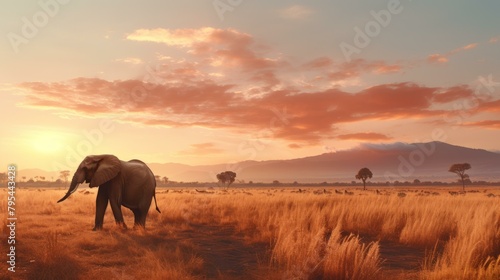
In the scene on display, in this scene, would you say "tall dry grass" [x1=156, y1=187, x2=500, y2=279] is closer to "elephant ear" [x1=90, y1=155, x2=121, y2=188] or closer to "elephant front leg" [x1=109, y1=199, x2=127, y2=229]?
"elephant front leg" [x1=109, y1=199, x2=127, y2=229]

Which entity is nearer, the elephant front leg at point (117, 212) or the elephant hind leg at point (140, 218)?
the elephant front leg at point (117, 212)

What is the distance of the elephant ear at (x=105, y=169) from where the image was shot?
496 inches

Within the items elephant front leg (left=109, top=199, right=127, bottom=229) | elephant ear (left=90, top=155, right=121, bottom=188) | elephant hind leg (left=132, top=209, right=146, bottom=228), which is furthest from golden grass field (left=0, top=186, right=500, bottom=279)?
elephant ear (left=90, top=155, right=121, bottom=188)

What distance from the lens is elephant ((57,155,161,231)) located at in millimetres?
12781

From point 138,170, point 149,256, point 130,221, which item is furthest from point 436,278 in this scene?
point 130,221

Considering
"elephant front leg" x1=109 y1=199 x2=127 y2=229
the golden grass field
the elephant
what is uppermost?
the elephant

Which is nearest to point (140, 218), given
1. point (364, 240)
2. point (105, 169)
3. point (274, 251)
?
point (105, 169)

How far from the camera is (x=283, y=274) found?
671cm

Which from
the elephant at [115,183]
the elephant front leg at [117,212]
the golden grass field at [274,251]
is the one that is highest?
the elephant at [115,183]

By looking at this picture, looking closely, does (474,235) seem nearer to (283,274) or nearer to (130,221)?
(283,274)

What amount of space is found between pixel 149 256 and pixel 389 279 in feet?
14.9

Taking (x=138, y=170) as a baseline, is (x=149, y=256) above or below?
below

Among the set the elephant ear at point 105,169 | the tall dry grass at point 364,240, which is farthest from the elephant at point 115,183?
the tall dry grass at point 364,240

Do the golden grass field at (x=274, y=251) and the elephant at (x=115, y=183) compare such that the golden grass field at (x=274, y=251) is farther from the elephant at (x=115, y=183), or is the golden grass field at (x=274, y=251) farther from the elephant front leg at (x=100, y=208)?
the elephant at (x=115, y=183)
